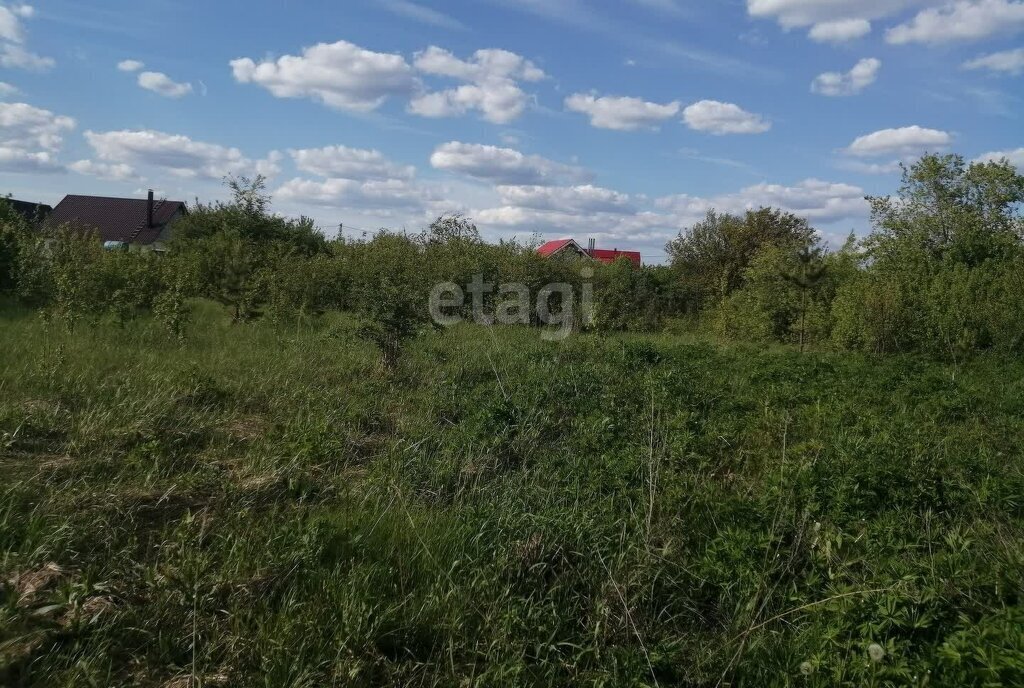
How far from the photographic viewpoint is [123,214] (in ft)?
136

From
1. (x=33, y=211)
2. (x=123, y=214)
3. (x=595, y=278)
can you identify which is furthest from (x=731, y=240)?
(x=123, y=214)

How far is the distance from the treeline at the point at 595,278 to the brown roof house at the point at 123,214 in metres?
25.5

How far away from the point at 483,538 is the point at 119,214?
4444 cm

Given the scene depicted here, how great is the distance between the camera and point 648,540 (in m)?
3.93

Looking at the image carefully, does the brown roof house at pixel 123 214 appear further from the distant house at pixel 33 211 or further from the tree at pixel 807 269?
the tree at pixel 807 269

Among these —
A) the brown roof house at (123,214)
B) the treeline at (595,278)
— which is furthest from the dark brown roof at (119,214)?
the treeline at (595,278)

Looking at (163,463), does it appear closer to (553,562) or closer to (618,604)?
(553,562)

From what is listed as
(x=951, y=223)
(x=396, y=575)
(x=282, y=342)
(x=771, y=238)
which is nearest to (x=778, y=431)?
(x=396, y=575)

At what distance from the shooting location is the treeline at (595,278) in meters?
9.88

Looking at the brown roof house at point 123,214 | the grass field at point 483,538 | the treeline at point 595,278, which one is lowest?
the grass field at point 483,538

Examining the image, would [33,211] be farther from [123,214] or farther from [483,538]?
[483,538]

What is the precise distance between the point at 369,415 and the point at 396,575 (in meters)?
2.85

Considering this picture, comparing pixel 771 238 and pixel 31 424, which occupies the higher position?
pixel 771 238

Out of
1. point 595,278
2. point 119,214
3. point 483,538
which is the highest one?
point 119,214
